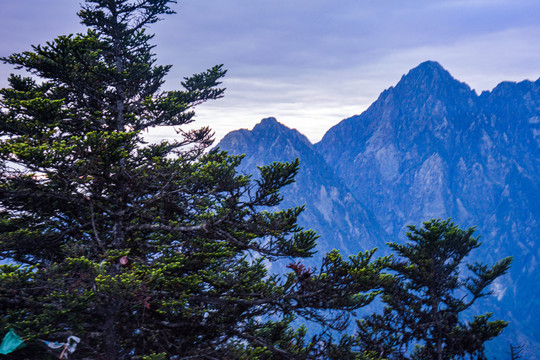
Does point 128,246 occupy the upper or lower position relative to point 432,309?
upper

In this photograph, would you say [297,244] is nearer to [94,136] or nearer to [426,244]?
[94,136]

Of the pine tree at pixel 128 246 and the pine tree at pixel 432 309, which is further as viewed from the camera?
the pine tree at pixel 432 309

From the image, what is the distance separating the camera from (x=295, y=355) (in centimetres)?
1014

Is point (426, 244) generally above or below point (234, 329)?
above

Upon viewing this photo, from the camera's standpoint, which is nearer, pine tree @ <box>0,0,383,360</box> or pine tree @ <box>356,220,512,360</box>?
pine tree @ <box>0,0,383,360</box>

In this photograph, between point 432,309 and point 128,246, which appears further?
point 432,309

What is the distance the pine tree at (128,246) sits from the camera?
785cm

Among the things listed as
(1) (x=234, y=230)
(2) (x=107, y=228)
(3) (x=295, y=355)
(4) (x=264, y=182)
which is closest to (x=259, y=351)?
(3) (x=295, y=355)

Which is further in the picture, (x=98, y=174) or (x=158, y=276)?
(x=98, y=174)

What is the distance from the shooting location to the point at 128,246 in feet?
35.3

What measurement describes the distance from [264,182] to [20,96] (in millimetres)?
7560

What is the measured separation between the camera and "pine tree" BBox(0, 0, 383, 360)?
7848 millimetres

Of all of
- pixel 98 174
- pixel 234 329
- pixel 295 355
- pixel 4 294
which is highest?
pixel 98 174

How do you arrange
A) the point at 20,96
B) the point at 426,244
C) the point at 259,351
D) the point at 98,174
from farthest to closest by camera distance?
the point at 426,244
the point at 20,96
the point at 259,351
the point at 98,174
